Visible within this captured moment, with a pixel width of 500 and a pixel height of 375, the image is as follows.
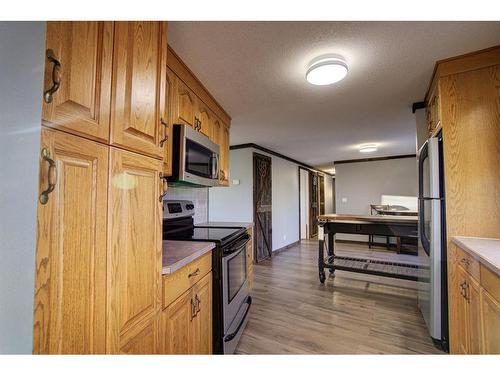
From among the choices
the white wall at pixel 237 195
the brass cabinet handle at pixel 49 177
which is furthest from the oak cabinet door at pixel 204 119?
the white wall at pixel 237 195

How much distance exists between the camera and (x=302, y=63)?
66.1 inches

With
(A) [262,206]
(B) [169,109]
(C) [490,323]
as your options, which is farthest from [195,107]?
(A) [262,206]

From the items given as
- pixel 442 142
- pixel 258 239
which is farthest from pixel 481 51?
pixel 258 239

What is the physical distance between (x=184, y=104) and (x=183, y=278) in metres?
1.28

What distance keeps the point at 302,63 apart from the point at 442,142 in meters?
1.18

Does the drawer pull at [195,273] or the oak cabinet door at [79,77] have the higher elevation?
the oak cabinet door at [79,77]

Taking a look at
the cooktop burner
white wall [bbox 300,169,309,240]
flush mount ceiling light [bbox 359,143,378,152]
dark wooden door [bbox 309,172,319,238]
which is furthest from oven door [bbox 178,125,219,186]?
dark wooden door [bbox 309,172,319,238]

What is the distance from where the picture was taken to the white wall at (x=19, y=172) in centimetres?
57

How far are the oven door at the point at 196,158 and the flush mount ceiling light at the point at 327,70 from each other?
977 millimetres

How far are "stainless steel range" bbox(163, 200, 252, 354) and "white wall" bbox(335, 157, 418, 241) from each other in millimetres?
4701

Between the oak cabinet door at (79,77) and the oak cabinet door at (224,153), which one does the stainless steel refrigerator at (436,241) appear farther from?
the oak cabinet door at (79,77)

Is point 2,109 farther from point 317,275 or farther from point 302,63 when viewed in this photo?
point 317,275
